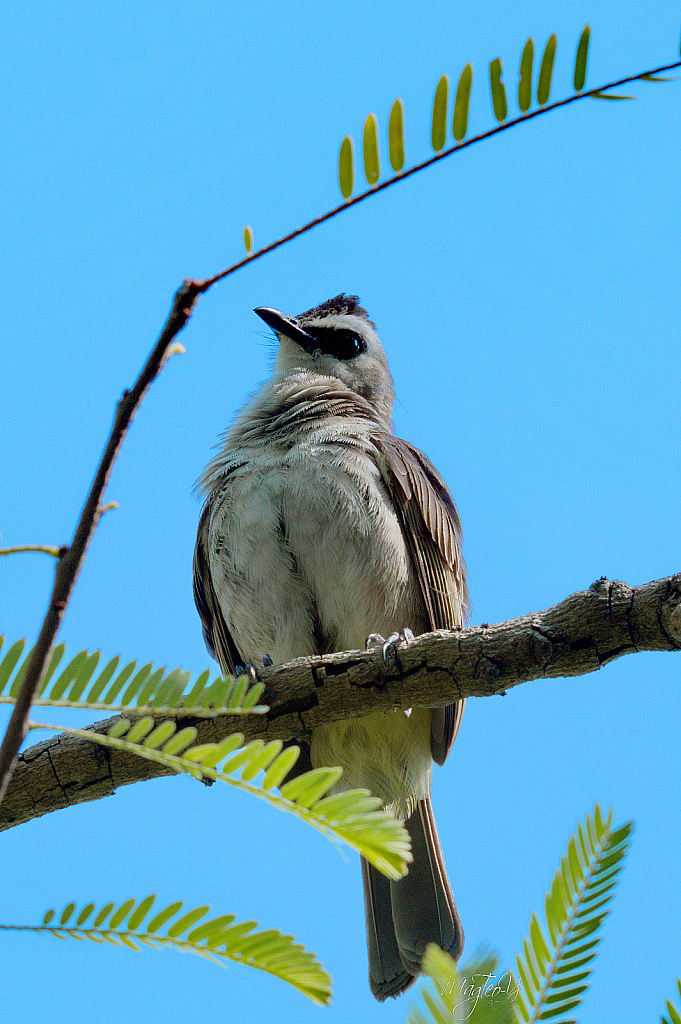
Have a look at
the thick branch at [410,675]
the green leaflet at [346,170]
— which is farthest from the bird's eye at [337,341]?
the green leaflet at [346,170]

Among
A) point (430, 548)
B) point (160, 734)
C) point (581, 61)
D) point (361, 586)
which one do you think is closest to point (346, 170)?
point (581, 61)

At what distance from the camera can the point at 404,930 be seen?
557 cm

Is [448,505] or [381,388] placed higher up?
[381,388]

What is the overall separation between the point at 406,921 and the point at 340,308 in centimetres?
535

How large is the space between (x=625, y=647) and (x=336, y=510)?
2249 mm

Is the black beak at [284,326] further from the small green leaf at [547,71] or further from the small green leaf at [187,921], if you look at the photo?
the small green leaf at [187,921]

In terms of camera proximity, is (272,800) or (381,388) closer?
(272,800)

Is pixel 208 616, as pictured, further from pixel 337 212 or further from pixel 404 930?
pixel 337 212

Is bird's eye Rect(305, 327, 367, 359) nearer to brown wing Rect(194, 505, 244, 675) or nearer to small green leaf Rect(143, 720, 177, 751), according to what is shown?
brown wing Rect(194, 505, 244, 675)

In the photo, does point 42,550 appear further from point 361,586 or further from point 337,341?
point 337,341

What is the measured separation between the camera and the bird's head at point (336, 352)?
7535 mm

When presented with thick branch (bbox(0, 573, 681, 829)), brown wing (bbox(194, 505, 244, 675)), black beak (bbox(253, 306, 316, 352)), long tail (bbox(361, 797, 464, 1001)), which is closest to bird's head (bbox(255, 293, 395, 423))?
black beak (bbox(253, 306, 316, 352))

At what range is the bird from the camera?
5.66 meters

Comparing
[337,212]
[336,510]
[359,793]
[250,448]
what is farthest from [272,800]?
[250,448]
